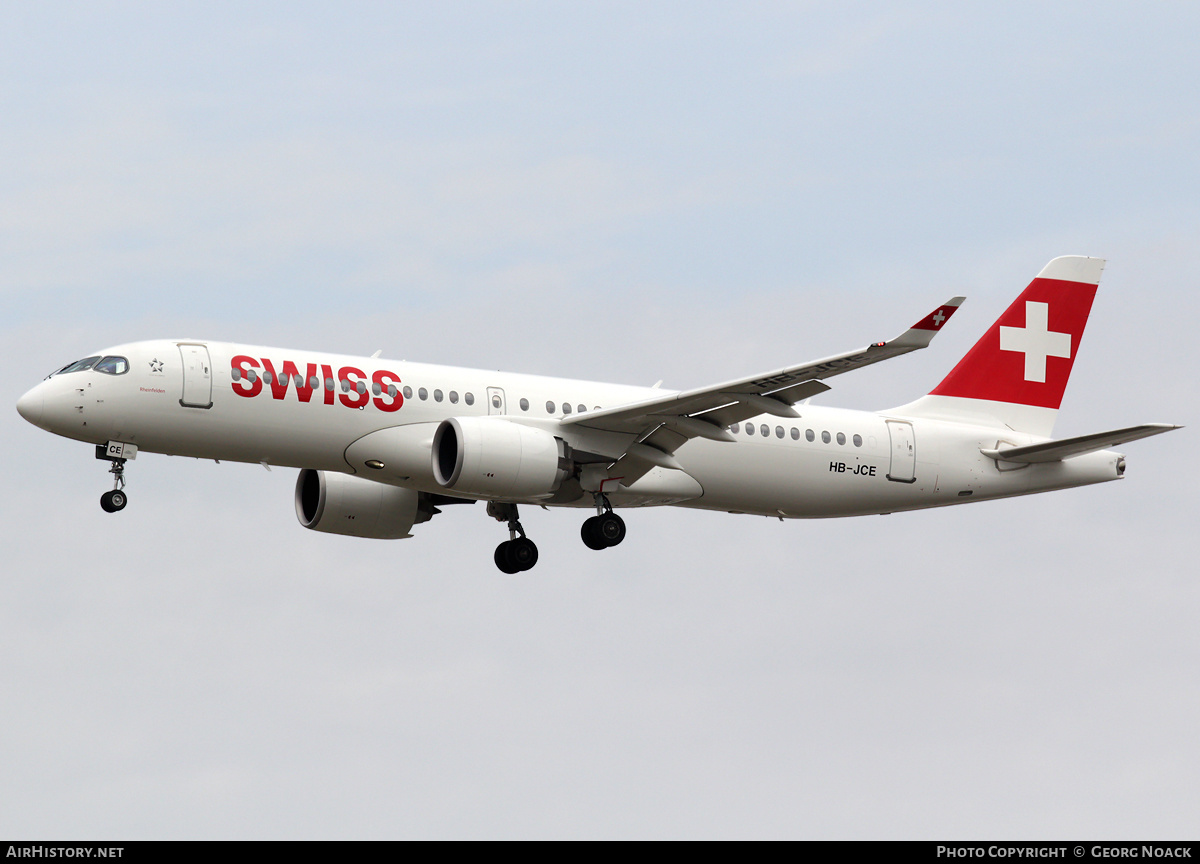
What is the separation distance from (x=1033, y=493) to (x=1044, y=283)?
20.4 feet

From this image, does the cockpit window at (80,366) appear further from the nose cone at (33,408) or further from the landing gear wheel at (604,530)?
the landing gear wheel at (604,530)

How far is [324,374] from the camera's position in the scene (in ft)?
122

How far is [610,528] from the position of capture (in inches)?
1551

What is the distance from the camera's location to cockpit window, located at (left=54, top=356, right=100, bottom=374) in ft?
120

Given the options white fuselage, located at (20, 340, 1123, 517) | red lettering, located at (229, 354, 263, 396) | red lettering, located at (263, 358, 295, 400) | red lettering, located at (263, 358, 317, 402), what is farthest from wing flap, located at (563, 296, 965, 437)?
red lettering, located at (229, 354, 263, 396)

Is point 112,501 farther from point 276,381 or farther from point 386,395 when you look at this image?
point 386,395

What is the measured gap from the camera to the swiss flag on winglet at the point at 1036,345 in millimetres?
45062

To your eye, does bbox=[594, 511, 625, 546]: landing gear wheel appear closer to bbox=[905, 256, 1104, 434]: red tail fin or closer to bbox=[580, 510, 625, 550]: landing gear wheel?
bbox=[580, 510, 625, 550]: landing gear wheel

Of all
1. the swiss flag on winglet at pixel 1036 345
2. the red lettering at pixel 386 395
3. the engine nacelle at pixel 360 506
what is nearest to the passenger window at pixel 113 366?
the red lettering at pixel 386 395
